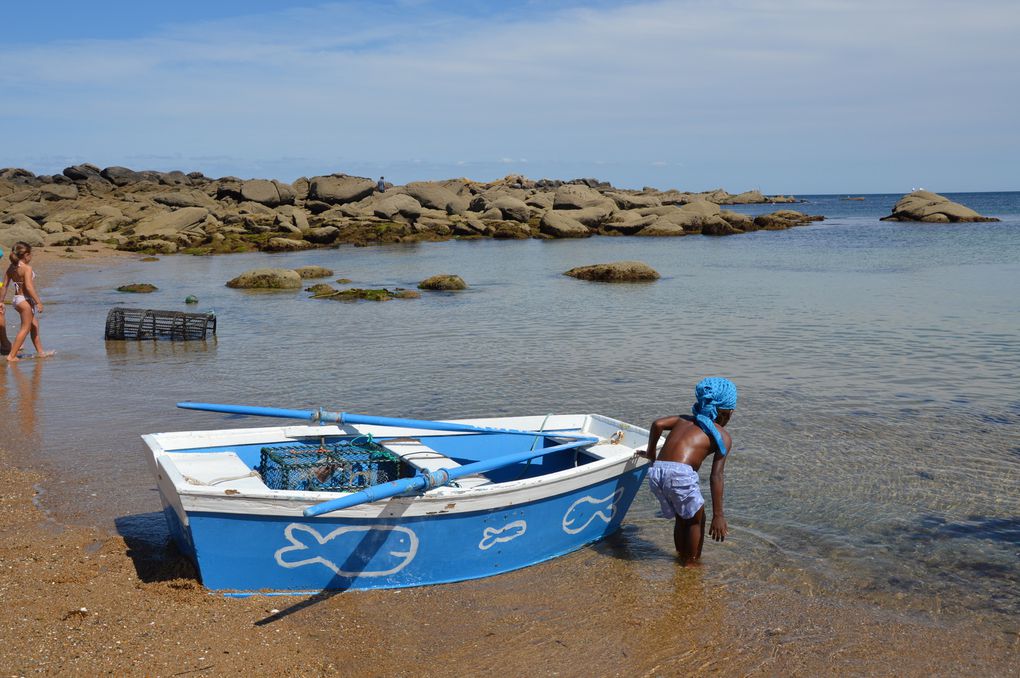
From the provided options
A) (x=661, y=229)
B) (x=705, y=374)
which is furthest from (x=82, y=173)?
(x=705, y=374)

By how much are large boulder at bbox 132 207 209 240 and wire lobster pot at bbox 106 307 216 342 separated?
31.8 metres

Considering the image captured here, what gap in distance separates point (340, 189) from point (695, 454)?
180ft

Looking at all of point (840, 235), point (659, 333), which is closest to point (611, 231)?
point (840, 235)

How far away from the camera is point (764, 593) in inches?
258

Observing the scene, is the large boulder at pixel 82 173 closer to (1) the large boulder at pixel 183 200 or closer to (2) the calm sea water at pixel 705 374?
(1) the large boulder at pixel 183 200

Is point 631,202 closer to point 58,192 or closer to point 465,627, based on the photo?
point 58,192

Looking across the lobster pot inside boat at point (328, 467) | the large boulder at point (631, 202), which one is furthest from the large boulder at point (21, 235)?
the lobster pot inside boat at point (328, 467)

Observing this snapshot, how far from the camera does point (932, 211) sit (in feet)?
223

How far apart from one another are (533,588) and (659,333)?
485 inches

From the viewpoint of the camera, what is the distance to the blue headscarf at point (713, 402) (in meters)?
6.60

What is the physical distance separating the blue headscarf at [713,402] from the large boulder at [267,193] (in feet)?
180

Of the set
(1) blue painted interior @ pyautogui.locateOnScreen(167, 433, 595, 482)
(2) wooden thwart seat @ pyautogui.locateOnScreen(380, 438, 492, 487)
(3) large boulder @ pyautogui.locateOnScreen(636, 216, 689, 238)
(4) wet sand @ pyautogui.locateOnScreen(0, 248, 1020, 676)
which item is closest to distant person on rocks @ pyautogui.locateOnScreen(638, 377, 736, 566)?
(4) wet sand @ pyautogui.locateOnScreen(0, 248, 1020, 676)

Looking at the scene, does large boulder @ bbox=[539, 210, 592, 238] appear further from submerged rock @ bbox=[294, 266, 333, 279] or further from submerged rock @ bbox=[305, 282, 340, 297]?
submerged rock @ bbox=[305, 282, 340, 297]

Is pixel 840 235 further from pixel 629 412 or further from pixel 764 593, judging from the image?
pixel 764 593
